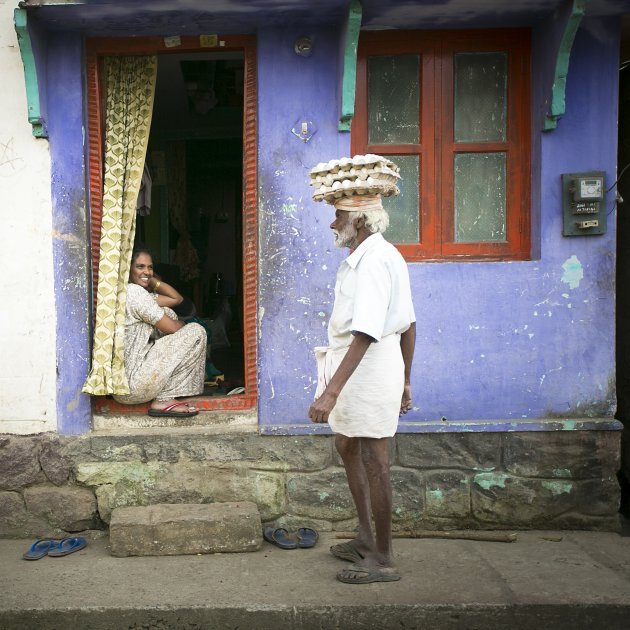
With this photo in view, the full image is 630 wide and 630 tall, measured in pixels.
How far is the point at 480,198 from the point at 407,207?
472mm

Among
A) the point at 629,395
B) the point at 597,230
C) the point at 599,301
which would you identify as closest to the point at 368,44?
the point at 597,230

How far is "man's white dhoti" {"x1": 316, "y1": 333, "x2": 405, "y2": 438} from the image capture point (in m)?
3.77

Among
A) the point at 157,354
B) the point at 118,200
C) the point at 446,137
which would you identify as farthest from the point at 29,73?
the point at 446,137

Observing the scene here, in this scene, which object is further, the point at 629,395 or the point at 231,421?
the point at 629,395

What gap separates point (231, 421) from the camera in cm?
488

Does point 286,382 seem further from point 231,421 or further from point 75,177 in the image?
point 75,177

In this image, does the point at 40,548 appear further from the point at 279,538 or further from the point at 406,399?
the point at 406,399

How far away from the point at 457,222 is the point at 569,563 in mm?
2123

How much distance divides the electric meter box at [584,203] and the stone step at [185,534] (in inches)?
102

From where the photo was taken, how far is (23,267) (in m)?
4.69

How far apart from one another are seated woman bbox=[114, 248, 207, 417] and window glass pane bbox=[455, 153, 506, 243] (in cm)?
186

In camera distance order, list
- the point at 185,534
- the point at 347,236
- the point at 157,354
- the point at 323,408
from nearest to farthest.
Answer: the point at 323,408, the point at 347,236, the point at 185,534, the point at 157,354

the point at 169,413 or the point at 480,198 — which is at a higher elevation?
the point at 480,198

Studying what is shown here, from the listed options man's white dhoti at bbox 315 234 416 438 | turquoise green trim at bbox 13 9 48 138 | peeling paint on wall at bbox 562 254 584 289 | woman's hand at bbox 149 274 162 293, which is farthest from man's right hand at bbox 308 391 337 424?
turquoise green trim at bbox 13 9 48 138
